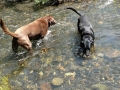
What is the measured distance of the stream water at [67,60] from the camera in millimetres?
5355

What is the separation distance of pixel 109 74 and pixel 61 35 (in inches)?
118

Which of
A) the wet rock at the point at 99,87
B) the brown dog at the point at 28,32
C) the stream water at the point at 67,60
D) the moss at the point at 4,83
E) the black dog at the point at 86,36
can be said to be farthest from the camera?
the black dog at the point at 86,36

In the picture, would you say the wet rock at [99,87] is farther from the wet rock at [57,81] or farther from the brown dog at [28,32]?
the brown dog at [28,32]

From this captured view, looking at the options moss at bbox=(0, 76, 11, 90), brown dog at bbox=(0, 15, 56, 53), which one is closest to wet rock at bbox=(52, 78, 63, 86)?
moss at bbox=(0, 76, 11, 90)

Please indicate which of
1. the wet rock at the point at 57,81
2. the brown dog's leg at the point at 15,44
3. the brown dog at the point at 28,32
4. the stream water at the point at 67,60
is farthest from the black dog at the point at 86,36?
the brown dog's leg at the point at 15,44

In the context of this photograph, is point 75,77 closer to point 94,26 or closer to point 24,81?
point 24,81

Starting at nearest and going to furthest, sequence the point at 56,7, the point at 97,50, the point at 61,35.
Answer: the point at 97,50
the point at 61,35
the point at 56,7

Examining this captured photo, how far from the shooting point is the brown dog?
6.19 metres

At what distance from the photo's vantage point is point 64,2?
11.6m

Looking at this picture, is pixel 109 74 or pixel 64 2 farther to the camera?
pixel 64 2

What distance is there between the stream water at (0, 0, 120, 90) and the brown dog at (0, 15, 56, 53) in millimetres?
407

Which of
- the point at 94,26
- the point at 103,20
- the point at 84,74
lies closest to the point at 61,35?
the point at 94,26

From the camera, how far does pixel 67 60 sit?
6391 mm

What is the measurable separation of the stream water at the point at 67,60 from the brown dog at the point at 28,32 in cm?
41
